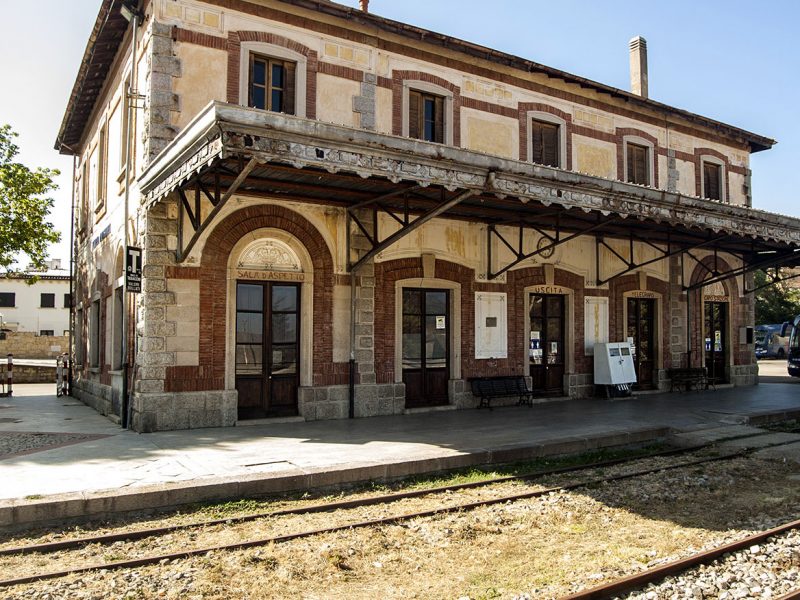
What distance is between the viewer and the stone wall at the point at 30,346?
4212cm

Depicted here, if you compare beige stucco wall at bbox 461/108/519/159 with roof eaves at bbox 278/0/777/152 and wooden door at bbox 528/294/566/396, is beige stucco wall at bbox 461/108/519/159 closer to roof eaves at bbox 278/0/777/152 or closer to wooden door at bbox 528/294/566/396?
roof eaves at bbox 278/0/777/152

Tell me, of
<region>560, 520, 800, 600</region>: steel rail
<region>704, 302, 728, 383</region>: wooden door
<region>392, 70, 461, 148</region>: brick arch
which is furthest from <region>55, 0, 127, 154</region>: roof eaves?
<region>704, 302, 728, 383</region>: wooden door

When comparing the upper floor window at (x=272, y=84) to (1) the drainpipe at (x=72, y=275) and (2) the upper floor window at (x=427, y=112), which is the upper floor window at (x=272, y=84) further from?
(1) the drainpipe at (x=72, y=275)

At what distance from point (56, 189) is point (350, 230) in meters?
13.2

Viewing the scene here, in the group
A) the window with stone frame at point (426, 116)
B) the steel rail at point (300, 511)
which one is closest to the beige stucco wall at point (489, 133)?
the window with stone frame at point (426, 116)

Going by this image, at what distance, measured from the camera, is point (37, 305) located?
5025 cm

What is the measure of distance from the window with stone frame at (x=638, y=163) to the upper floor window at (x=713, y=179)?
8.57 feet

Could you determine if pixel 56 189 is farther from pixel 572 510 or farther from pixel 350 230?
pixel 572 510

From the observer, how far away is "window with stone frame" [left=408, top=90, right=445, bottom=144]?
13805 mm

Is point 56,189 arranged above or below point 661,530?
above

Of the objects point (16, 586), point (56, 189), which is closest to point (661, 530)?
point (16, 586)

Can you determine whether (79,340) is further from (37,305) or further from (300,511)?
(37,305)

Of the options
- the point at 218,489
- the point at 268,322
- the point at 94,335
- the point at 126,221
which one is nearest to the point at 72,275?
the point at 94,335

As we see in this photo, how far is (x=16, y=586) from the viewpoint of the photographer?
4816mm
